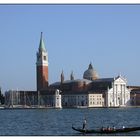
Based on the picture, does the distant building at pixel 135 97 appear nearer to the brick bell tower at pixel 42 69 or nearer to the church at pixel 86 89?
the church at pixel 86 89

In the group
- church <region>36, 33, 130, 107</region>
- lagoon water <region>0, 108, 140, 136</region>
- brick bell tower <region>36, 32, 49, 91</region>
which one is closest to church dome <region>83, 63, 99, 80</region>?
church <region>36, 33, 130, 107</region>

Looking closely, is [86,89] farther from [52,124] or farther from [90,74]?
[52,124]

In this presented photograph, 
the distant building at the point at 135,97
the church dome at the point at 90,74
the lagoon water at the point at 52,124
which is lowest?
the lagoon water at the point at 52,124

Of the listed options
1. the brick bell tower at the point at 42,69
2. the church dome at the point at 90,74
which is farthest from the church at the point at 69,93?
the church dome at the point at 90,74

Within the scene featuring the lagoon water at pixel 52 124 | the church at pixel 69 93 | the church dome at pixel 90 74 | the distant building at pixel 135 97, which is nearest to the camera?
the lagoon water at pixel 52 124

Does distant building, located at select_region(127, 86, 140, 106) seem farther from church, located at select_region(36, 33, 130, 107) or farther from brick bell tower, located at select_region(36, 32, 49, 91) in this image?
brick bell tower, located at select_region(36, 32, 49, 91)

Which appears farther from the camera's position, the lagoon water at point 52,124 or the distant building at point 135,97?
the distant building at point 135,97

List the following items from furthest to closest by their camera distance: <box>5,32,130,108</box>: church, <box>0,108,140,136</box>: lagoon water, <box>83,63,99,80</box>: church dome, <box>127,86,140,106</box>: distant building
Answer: <box>83,63,99,80</box>: church dome < <box>127,86,140,106</box>: distant building < <box>5,32,130,108</box>: church < <box>0,108,140,136</box>: lagoon water
